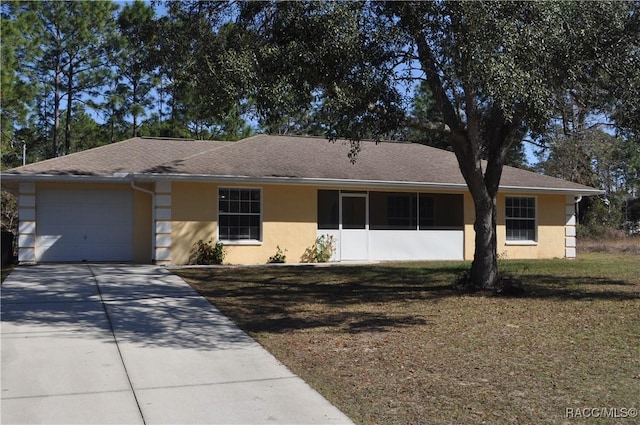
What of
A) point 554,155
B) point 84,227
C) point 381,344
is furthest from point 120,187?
point 554,155

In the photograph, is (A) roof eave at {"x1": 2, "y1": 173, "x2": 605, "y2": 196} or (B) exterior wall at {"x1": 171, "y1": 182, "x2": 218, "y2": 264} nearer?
(A) roof eave at {"x1": 2, "y1": 173, "x2": 605, "y2": 196}

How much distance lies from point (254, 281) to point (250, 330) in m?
5.68

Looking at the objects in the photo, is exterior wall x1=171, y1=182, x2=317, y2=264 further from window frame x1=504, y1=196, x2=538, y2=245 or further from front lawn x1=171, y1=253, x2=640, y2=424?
window frame x1=504, y1=196, x2=538, y2=245

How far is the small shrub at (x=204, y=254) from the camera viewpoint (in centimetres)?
1777

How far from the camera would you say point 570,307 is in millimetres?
10539

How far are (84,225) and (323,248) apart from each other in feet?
23.3

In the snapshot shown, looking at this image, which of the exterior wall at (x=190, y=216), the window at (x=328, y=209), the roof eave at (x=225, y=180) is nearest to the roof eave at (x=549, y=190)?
the roof eave at (x=225, y=180)

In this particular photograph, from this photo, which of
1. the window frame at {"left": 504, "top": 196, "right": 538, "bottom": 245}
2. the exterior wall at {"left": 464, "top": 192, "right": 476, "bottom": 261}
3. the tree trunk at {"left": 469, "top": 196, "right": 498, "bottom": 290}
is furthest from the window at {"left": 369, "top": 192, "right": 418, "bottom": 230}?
the tree trunk at {"left": 469, "top": 196, "right": 498, "bottom": 290}

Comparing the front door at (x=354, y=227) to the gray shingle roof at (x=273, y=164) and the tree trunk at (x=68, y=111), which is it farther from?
the tree trunk at (x=68, y=111)

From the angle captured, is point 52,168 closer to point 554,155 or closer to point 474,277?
point 474,277

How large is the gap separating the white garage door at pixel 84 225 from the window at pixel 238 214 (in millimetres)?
2784

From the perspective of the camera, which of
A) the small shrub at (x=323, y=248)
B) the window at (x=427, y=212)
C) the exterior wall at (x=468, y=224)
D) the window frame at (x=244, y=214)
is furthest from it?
the exterior wall at (x=468, y=224)

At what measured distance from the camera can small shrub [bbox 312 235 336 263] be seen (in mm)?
19188

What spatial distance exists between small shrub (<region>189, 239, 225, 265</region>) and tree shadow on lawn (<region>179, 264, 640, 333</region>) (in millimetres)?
1202
